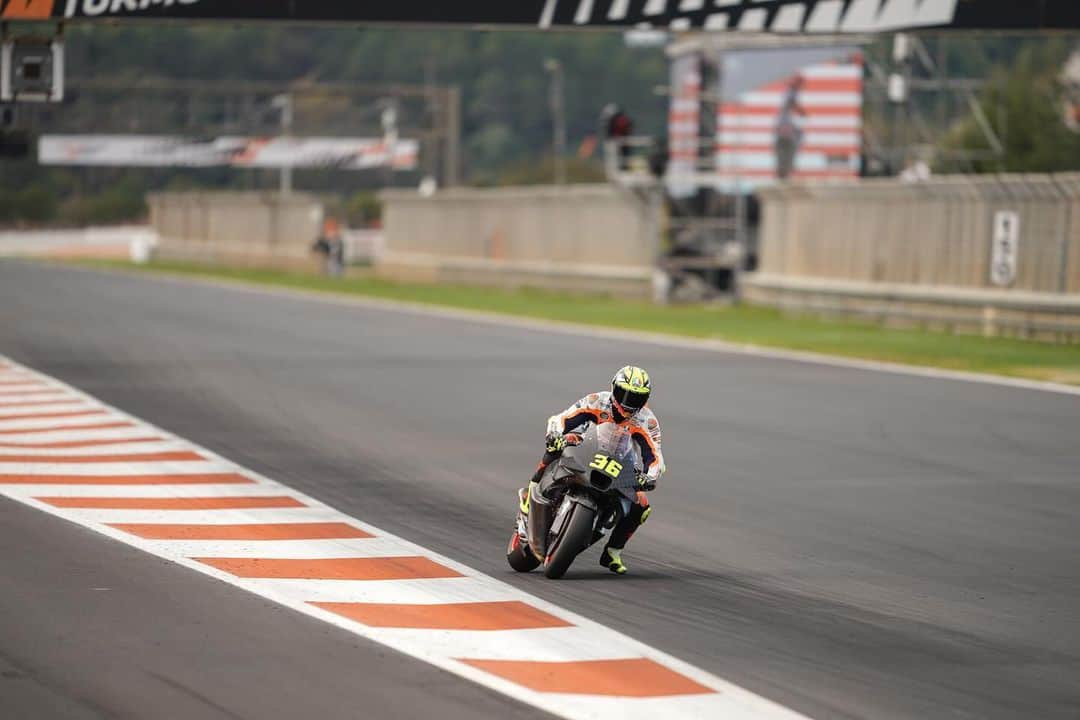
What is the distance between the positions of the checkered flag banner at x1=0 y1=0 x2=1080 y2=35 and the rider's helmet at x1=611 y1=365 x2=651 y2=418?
39.7 ft

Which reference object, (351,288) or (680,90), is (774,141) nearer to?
(680,90)

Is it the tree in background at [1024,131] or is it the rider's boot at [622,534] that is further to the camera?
the tree in background at [1024,131]

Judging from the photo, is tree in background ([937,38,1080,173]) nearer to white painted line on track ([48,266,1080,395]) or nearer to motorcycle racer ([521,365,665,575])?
white painted line on track ([48,266,1080,395])

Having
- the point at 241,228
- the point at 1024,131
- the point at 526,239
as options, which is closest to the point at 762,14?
the point at 526,239

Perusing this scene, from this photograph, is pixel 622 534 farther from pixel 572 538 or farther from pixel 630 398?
pixel 630 398

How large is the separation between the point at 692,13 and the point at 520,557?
1302 centimetres

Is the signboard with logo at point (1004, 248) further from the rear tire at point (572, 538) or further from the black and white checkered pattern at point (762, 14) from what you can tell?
the rear tire at point (572, 538)

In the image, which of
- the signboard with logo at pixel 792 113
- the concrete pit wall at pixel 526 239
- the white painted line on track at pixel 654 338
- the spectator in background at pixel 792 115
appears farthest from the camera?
the spectator in background at pixel 792 115

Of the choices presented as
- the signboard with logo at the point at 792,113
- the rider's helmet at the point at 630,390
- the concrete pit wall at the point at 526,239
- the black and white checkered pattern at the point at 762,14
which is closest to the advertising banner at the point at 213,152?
the concrete pit wall at the point at 526,239

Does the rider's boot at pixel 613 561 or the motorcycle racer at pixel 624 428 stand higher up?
the motorcycle racer at pixel 624 428

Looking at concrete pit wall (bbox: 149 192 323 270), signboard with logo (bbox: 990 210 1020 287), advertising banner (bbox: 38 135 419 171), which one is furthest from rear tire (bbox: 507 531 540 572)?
advertising banner (bbox: 38 135 419 171)

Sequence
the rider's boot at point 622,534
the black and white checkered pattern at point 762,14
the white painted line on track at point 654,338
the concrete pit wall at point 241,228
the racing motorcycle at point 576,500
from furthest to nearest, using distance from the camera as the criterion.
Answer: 1. the concrete pit wall at point 241,228
2. the white painted line on track at point 654,338
3. the black and white checkered pattern at point 762,14
4. the rider's boot at point 622,534
5. the racing motorcycle at point 576,500

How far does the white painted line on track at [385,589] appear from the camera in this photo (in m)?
8.03

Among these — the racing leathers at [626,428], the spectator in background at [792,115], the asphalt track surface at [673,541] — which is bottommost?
the asphalt track surface at [673,541]
